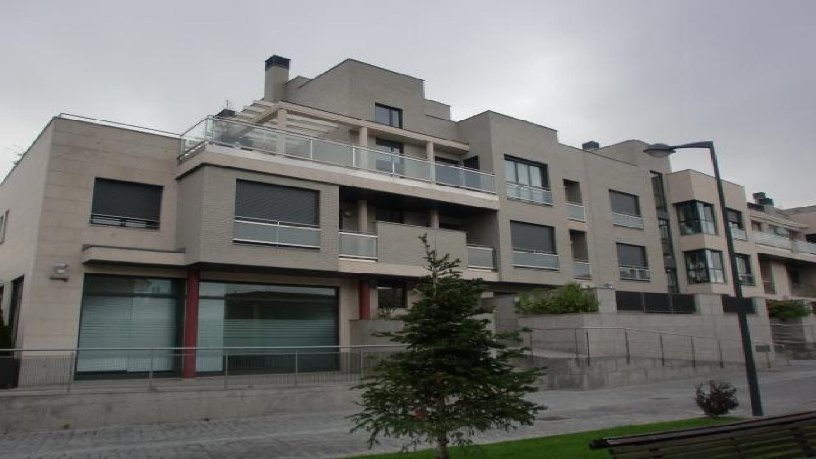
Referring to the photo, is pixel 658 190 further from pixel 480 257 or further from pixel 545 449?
pixel 545 449

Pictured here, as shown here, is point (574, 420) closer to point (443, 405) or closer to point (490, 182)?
point (443, 405)

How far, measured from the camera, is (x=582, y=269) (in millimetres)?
28734

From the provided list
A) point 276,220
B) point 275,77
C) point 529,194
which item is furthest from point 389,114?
point 276,220

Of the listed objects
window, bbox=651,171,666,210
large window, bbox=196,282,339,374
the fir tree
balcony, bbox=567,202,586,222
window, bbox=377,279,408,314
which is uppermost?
window, bbox=651,171,666,210

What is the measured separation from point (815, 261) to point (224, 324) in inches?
1677

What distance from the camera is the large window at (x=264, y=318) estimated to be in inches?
715

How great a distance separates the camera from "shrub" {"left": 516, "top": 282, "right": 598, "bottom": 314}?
21184 millimetres

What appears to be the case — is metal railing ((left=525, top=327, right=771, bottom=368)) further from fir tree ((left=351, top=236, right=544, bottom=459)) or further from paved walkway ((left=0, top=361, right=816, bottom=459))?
fir tree ((left=351, top=236, right=544, bottom=459))

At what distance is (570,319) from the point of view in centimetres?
2050

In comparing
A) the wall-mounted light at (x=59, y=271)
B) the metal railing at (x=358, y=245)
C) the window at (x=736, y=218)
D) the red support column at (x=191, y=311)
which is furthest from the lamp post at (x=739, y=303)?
the window at (x=736, y=218)

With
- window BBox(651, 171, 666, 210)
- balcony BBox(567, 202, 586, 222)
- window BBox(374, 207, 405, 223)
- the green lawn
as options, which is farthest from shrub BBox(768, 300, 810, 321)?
the green lawn

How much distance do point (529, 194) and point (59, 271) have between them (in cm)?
1799

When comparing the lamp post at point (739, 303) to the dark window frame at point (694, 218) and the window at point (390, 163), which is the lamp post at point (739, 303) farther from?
the dark window frame at point (694, 218)

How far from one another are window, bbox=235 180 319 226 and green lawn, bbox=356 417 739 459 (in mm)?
11332
